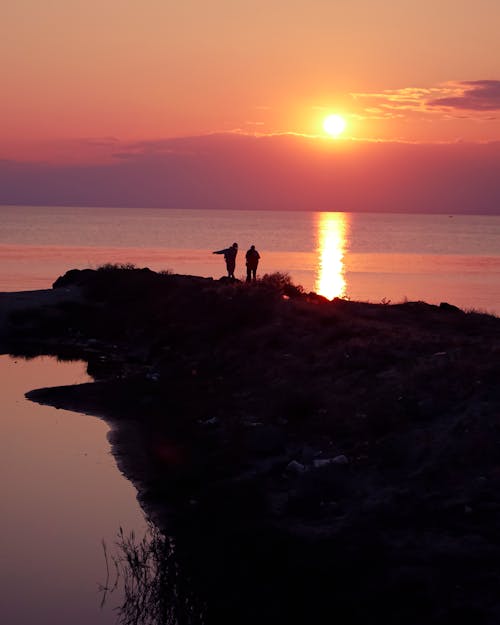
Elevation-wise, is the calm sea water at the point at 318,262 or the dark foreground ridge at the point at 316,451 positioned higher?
the dark foreground ridge at the point at 316,451

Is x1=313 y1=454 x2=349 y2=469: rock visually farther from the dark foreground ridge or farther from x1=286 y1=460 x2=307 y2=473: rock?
x1=286 y1=460 x2=307 y2=473: rock

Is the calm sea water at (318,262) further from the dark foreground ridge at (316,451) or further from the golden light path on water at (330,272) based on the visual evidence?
the dark foreground ridge at (316,451)

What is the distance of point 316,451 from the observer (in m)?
21.6

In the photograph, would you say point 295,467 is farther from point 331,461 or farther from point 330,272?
point 330,272

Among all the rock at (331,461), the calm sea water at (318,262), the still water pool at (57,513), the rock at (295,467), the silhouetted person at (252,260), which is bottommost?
the calm sea water at (318,262)

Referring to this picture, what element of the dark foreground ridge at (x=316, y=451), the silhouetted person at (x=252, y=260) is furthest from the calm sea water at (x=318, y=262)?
the dark foreground ridge at (x=316, y=451)

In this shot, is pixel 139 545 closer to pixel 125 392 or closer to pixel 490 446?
pixel 490 446

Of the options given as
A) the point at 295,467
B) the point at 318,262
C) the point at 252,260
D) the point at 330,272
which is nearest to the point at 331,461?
the point at 295,467

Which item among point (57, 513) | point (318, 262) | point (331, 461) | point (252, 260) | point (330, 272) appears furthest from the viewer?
point (318, 262)

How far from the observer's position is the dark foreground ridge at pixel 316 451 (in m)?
14.2

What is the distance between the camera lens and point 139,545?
54.6ft

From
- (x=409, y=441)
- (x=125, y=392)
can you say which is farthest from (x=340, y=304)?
(x=409, y=441)

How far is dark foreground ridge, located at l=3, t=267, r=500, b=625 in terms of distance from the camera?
14164 mm

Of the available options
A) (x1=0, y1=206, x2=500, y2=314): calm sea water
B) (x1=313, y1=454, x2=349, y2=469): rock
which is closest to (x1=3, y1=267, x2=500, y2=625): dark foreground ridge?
(x1=313, y1=454, x2=349, y2=469): rock
